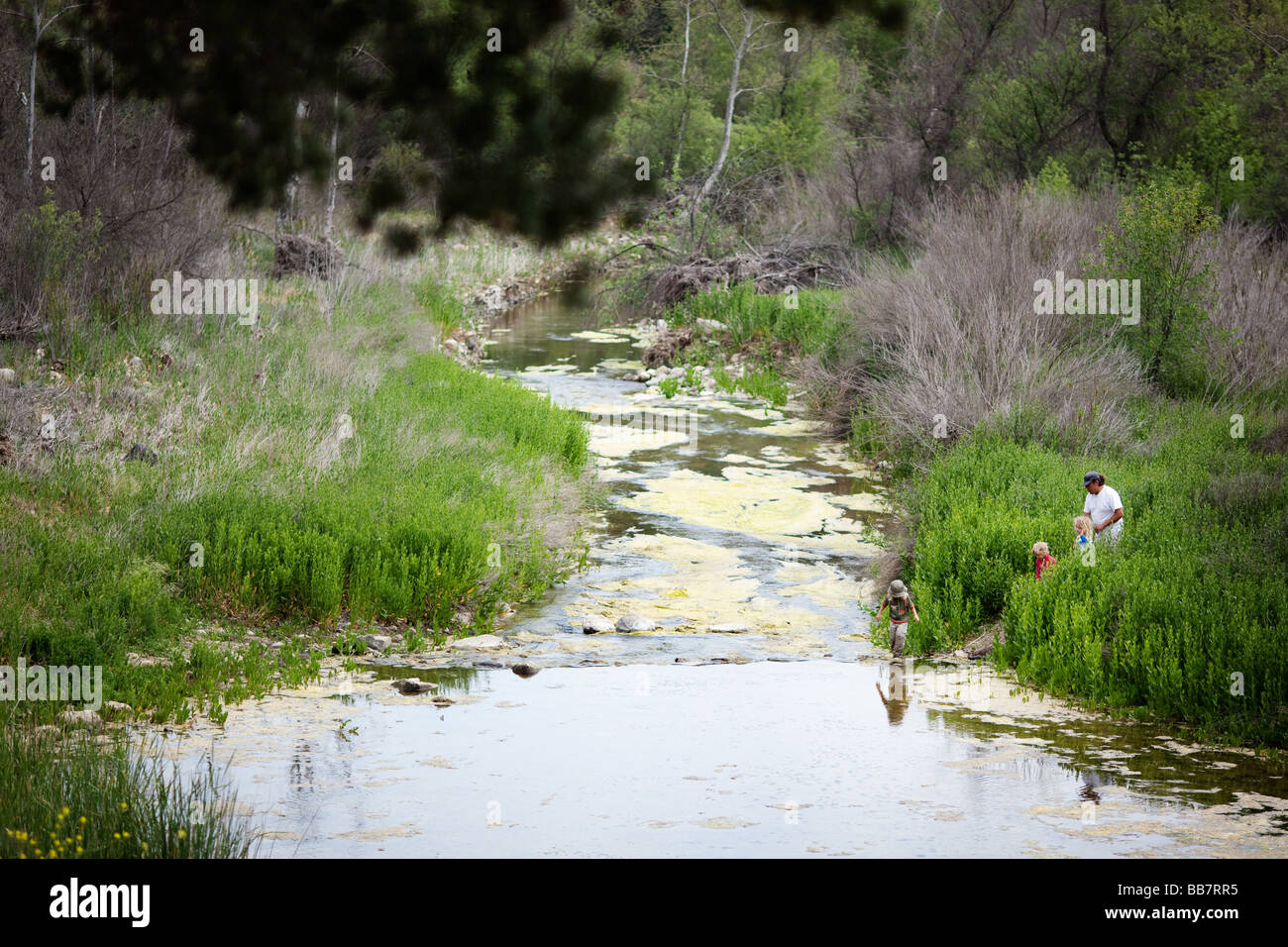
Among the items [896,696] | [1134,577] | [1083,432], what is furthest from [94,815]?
[1083,432]

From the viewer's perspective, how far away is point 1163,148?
23422mm

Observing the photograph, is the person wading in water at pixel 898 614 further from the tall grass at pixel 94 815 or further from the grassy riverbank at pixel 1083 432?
the tall grass at pixel 94 815

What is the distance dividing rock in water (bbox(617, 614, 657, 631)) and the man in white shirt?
387 centimetres

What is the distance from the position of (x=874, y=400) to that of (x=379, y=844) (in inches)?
457

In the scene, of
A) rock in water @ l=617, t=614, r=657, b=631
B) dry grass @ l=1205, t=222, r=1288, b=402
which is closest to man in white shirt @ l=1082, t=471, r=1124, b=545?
rock in water @ l=617, t=614, r=657, b=631

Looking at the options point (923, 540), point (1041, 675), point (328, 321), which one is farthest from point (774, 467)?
point (1041, 675)

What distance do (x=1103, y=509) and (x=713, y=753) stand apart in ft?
15.9

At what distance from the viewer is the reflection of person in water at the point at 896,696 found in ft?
27.1

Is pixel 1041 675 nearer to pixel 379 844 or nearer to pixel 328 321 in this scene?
pixel 379 844

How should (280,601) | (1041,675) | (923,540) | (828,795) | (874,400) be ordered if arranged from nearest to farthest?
(828,795), (1041,675), (280,601), (923,540), (874,400)

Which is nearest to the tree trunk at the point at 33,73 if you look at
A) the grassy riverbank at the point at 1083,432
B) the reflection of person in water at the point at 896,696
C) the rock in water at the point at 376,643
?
the rock in water at the point at 376,643

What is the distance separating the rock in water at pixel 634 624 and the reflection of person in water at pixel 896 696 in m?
2.10

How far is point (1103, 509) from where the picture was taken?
10.5 meters

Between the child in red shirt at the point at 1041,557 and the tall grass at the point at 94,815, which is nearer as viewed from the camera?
the tall grass at the point at 94,815
